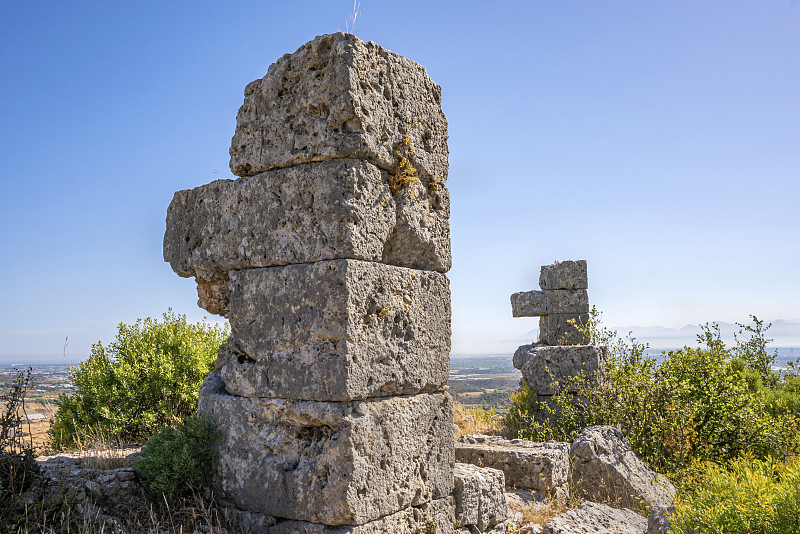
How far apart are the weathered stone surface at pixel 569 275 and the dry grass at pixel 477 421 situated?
2.84m

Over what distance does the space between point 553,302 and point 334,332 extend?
8590 millimetres

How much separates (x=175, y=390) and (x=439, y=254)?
14.7ft

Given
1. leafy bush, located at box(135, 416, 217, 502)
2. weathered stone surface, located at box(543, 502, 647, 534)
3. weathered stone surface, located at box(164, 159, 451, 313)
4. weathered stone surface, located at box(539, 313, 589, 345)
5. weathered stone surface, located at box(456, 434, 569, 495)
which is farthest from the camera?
weathered stone surface, located at box(539, 313, 589, 345)

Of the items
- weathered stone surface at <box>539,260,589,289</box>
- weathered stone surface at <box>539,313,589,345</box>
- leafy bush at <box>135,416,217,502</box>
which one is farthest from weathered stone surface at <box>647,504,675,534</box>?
weathered stone surface at <box>539,260,589,289</box>

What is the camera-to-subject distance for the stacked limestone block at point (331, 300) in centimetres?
396

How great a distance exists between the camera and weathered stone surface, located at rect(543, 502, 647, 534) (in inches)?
209

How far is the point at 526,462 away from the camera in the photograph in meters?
6.29

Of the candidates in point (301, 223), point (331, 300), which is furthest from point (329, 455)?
point (301, 223)

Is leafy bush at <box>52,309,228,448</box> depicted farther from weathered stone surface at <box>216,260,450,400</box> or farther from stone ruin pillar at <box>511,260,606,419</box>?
stone ruin pillar at <box>511,260,606,419</box>

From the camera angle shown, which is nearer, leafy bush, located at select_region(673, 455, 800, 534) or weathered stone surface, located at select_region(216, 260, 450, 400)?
leafy bush, located at select_region(673, 455, 800, 534)

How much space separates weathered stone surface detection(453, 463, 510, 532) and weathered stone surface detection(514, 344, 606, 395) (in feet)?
16.8

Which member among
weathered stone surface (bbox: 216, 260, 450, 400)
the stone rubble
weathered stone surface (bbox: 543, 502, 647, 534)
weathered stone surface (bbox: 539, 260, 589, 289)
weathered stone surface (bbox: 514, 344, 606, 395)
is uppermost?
weathered stone surface (bbox: 539, 260, 589, 289)

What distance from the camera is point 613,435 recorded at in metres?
7.13

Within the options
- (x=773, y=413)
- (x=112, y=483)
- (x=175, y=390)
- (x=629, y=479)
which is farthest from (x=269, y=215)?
(x=773, y=413)
